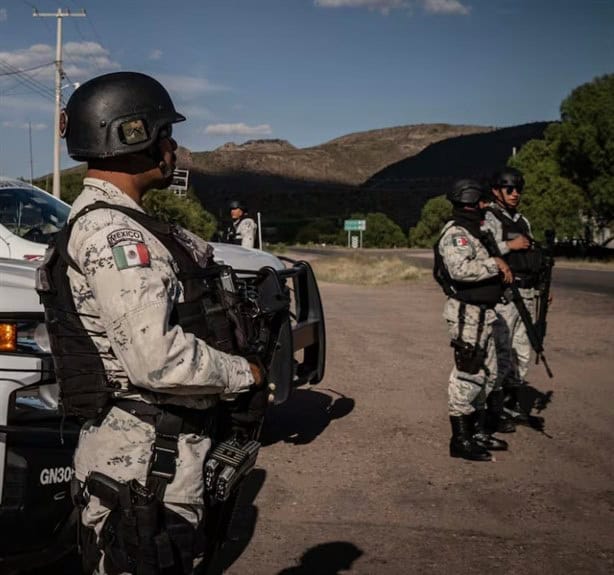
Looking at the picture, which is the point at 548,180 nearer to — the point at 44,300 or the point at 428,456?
the point at 428,456

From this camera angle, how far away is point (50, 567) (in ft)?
13.3

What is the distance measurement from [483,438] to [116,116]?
4.41 meters

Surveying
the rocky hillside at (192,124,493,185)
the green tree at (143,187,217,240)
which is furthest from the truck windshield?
the rocky hillside at (192,124,493,185)

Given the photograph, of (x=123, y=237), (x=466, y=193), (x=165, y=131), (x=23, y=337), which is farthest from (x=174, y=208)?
(x=123, y=237)

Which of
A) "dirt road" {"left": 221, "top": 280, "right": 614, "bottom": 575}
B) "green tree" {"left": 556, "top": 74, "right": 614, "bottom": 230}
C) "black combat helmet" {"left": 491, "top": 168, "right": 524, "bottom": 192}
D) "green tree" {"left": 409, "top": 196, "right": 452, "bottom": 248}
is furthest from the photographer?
"green tree" {"left": 409, "top": 196, "right": 452, "bottom": 248}

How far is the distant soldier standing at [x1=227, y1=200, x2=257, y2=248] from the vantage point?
12.2 m

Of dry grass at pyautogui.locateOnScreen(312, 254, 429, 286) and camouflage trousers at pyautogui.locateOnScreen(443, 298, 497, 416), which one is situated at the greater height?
camouflage trousers at pyautogui.locateOnScreen(443, 298, 497, 416)

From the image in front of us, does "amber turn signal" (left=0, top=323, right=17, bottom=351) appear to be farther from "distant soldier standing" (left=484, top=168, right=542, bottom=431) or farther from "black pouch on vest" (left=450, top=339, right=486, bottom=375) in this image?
"distant soldier standing" (left=484, top=168, right=542, bottom=431)

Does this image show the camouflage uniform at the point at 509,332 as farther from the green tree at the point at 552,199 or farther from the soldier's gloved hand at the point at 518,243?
the green tree at the point at 552,199

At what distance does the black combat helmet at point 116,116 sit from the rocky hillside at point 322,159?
14658cm

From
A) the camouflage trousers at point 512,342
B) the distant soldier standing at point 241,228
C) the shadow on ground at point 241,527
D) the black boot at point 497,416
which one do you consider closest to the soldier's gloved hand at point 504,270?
the camouflage trousers at point 512,342

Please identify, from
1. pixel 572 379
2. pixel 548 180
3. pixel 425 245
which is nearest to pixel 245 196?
pixel 425 245

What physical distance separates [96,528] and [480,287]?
160 inches

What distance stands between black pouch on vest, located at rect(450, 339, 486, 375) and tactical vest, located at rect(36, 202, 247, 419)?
3.73m
